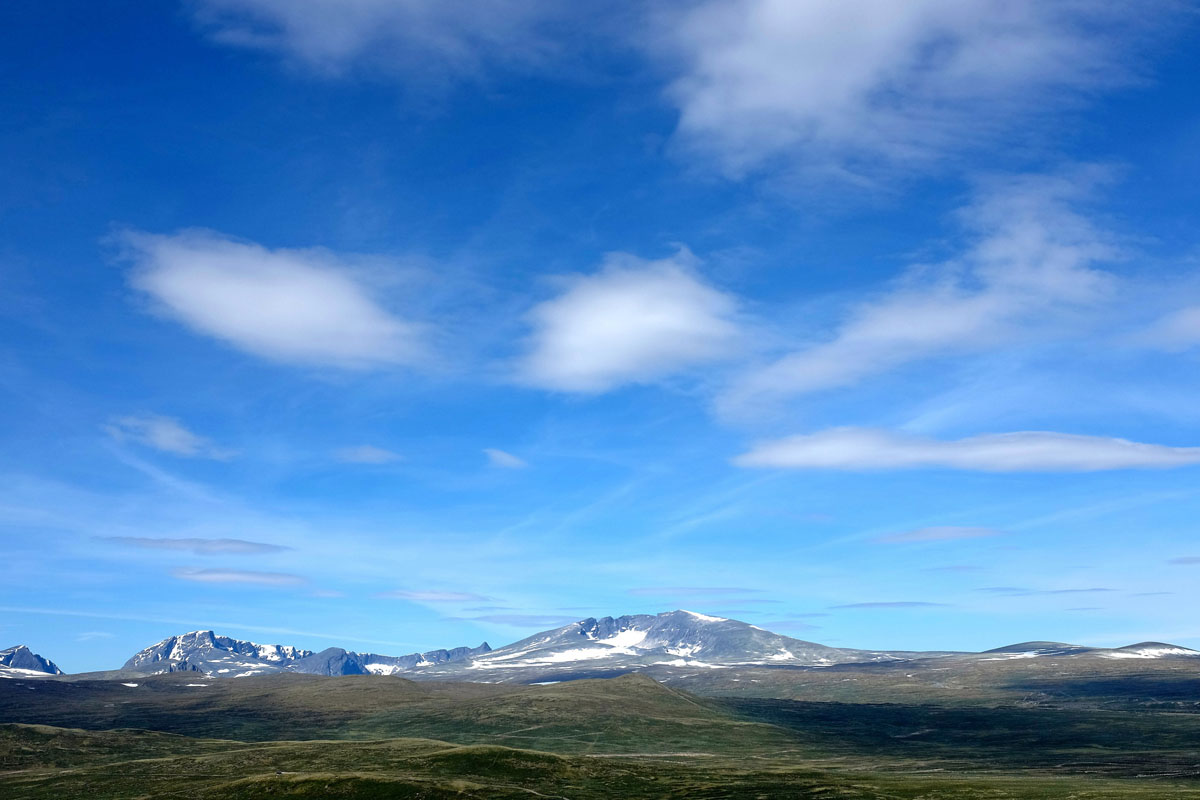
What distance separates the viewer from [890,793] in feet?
455

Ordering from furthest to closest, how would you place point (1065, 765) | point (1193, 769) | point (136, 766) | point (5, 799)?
point (1065, 765)
point (1193, 769)
point (136, 766)
point (5, 799)

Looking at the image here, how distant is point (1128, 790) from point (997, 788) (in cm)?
1976

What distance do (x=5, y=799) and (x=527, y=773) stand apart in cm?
8280

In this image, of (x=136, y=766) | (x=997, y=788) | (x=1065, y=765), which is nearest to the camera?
(x=997, y=788)

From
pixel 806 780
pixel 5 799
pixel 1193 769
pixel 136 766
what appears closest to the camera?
pixel 5 799

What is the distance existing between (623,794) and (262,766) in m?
69.3

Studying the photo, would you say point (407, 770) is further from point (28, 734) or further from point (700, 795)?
point (28, 734)

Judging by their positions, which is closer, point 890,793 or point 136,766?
Answer: point 890,793

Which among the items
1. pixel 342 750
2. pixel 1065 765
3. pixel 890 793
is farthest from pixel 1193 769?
pixel 342 750

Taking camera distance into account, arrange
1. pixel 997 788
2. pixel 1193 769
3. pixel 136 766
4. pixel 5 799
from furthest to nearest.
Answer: pixel 1193 769
pixel 136 766
pixel 997 788
pixel 5 799

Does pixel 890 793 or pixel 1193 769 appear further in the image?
pixel 1193 769

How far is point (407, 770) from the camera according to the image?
15525 cm

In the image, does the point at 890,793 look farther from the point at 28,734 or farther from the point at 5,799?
the point at 28,734

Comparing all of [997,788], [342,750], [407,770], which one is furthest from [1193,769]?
[342,750]
